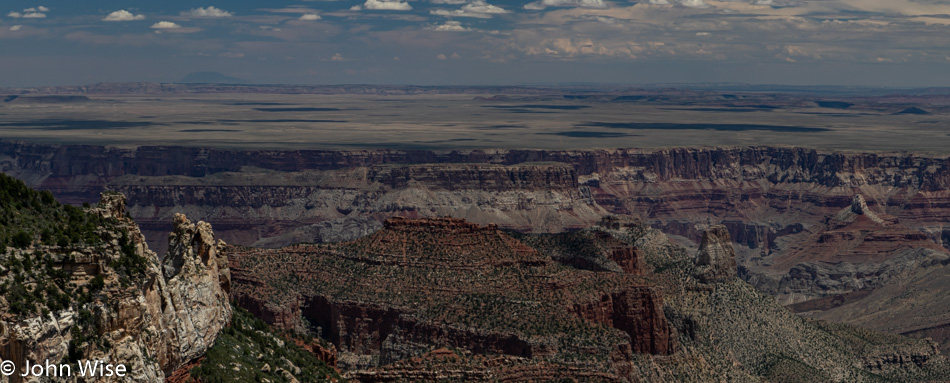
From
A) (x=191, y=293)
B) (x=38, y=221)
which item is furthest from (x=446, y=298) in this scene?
(x=38, y=221)

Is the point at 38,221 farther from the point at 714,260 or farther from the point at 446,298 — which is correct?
the point at 714,260

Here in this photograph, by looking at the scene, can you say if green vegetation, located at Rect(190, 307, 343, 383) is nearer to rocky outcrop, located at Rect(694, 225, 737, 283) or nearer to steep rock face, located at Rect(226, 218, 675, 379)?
steep rock face, located at Rect(226, 218, 675, 379)

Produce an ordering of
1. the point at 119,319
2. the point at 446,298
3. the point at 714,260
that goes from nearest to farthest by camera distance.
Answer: the point at 119,319
the point at 446,298
the point at 714,260

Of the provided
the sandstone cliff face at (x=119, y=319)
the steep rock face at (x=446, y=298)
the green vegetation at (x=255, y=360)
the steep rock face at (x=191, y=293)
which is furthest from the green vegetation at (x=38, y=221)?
the steep rock face at (x=446, y=298)

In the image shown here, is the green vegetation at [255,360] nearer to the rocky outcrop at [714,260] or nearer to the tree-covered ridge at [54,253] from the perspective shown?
the tree-covered ridge at [54,253]

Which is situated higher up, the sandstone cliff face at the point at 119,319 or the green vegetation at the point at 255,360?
the sandstone cliff face at the point at 119,319
